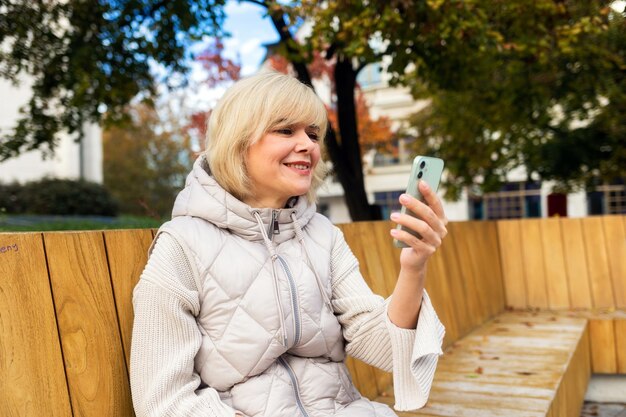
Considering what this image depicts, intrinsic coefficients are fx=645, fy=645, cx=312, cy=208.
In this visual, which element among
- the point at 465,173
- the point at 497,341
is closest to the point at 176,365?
the point at 497,341

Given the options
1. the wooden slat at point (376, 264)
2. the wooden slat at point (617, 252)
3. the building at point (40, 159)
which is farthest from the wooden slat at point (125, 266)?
the building at point (40, 159)

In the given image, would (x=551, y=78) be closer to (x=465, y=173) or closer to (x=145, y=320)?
(x=465, y=173)

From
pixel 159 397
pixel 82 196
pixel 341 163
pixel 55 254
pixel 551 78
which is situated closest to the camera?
pixel 159 397

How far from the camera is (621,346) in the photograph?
5.64 metres

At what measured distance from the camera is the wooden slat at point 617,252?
665cm

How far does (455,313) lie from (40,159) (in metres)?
23.2

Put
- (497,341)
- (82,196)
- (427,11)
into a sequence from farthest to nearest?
1. (82,196)
2. (427,11)
3. (497,341)

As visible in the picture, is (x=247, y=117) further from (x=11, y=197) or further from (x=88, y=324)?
(x=11, y=197)

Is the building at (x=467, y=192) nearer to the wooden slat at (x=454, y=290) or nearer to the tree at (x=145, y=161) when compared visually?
the tree at (x=145, y=161)

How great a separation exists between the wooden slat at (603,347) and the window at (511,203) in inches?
854

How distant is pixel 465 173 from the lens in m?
15.0

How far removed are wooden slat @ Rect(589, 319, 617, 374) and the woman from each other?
166 inches

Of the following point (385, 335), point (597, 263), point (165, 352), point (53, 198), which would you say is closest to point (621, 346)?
point (597, 263)

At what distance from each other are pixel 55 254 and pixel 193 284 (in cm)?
41
